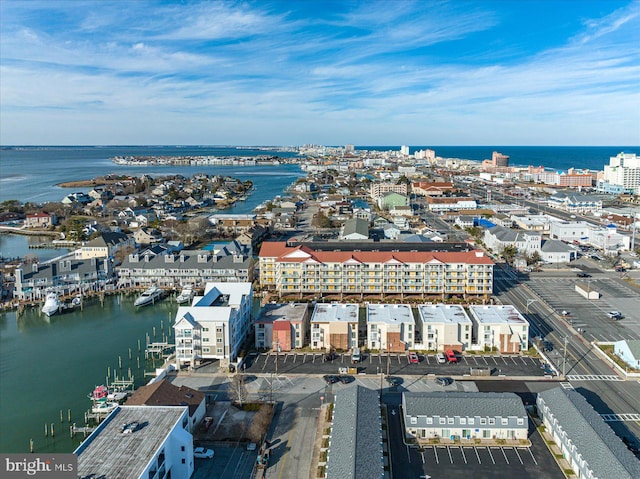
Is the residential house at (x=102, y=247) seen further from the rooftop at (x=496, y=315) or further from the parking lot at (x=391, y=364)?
the rooftop at (x=496, y=315)

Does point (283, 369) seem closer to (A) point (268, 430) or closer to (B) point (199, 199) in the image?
(A) point (268, 430)

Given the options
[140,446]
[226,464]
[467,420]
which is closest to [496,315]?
[467,420]

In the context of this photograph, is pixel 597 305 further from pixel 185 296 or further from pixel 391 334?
pixel 185 296

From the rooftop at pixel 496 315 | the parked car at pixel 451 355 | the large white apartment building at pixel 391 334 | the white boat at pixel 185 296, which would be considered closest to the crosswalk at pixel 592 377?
the rooftop at pixel 496 315

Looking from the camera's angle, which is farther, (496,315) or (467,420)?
(496,315)

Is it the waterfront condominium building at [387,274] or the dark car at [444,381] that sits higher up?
the waterfront condominium building at [387,274]

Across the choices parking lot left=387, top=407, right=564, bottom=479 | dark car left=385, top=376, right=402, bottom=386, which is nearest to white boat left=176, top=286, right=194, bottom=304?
dark car left=385, top=376, right=402, bottom=386
